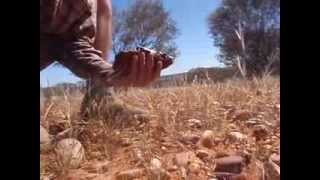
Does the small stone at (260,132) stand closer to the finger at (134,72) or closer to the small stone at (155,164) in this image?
the small stone at (155,164)

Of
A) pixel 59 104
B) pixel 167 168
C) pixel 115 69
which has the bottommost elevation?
pixel 167 168

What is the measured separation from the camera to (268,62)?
181cm

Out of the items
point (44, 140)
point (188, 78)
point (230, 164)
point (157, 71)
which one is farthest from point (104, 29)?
point (230, 164)

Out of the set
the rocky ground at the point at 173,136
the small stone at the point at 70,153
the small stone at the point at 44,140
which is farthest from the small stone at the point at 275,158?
the small stone at the point at 44,140

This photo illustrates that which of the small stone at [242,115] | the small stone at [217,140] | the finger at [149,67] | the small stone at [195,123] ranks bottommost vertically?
the small stone at [217,140]

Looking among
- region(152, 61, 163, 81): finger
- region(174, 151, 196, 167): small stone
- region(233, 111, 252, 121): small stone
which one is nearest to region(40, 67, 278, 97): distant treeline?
region(152, 61, 163, 81): finger

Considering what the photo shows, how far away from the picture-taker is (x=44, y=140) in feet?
6.31

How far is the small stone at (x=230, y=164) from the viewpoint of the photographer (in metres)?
1.82

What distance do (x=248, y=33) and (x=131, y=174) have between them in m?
0.69

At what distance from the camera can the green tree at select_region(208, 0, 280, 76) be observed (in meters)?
1.81

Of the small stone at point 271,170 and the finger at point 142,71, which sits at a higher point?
the finger at point 142,71

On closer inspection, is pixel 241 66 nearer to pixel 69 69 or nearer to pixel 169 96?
pixel 169 96

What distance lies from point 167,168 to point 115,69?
43 cm
